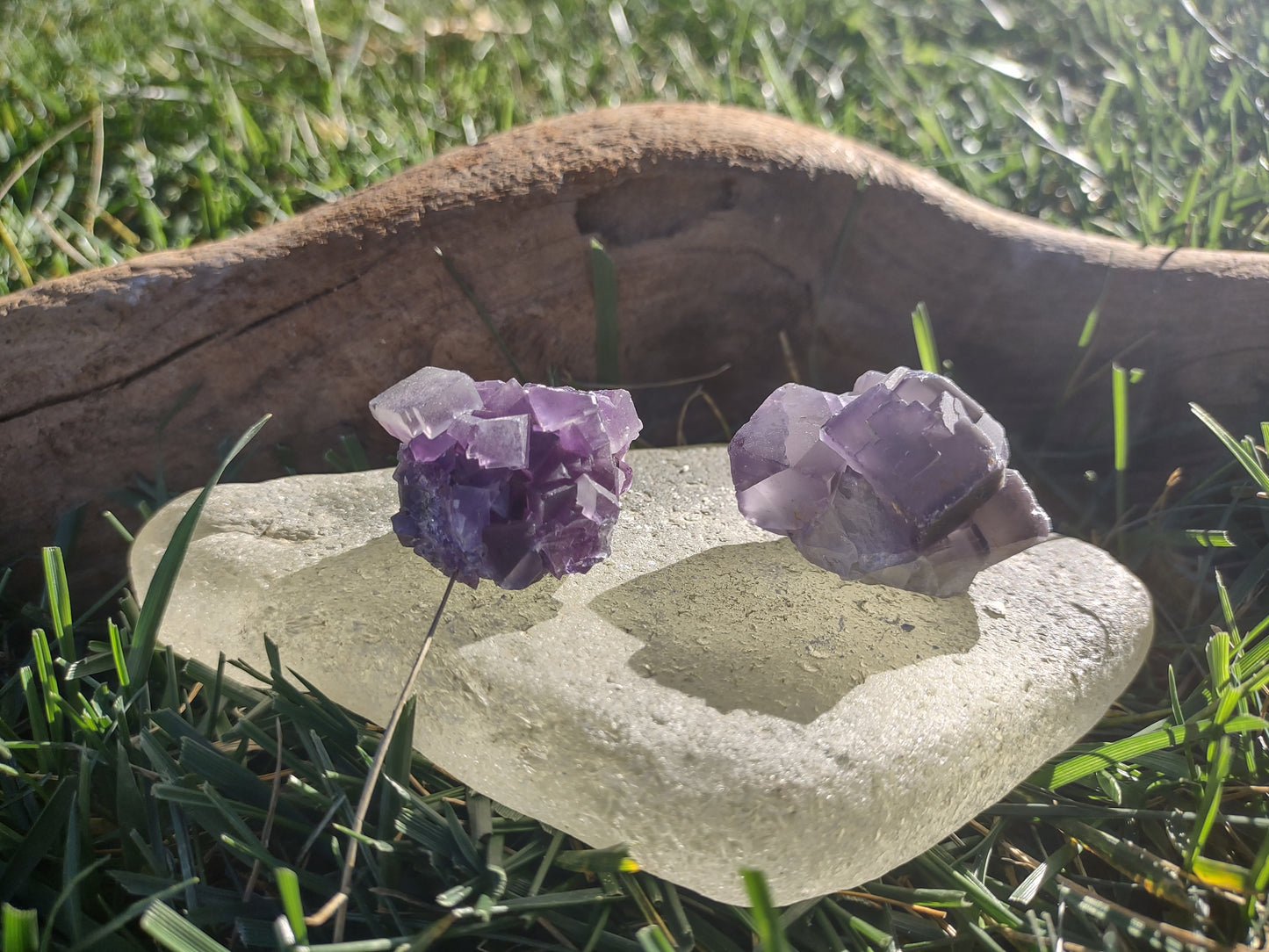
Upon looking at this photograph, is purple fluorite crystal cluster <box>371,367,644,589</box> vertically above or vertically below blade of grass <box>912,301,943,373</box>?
above

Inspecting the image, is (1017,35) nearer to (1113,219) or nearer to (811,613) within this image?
(1113,219)

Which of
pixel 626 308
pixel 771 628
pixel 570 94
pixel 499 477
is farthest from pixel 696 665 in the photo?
pixel 570 94

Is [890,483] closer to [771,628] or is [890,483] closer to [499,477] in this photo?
[771,628]

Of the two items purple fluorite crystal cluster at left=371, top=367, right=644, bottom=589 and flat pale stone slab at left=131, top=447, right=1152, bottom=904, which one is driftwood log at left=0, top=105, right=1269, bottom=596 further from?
purple fluorite crystal cluster at left=371, top=367, right=644, bottom=589

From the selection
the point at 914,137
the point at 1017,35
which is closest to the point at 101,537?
the point at 914,137

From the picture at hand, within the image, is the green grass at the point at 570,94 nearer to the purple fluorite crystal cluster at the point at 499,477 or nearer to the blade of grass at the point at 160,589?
the blade of grass at the point at 160,589

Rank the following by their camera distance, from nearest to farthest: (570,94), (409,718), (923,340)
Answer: (409,718), (923,340), (570,94)

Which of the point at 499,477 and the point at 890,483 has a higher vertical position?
the point at 499,477

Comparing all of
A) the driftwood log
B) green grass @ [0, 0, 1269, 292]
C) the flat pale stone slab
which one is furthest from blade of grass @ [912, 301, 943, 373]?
green grass @ [0, 0, 1269, 292]
